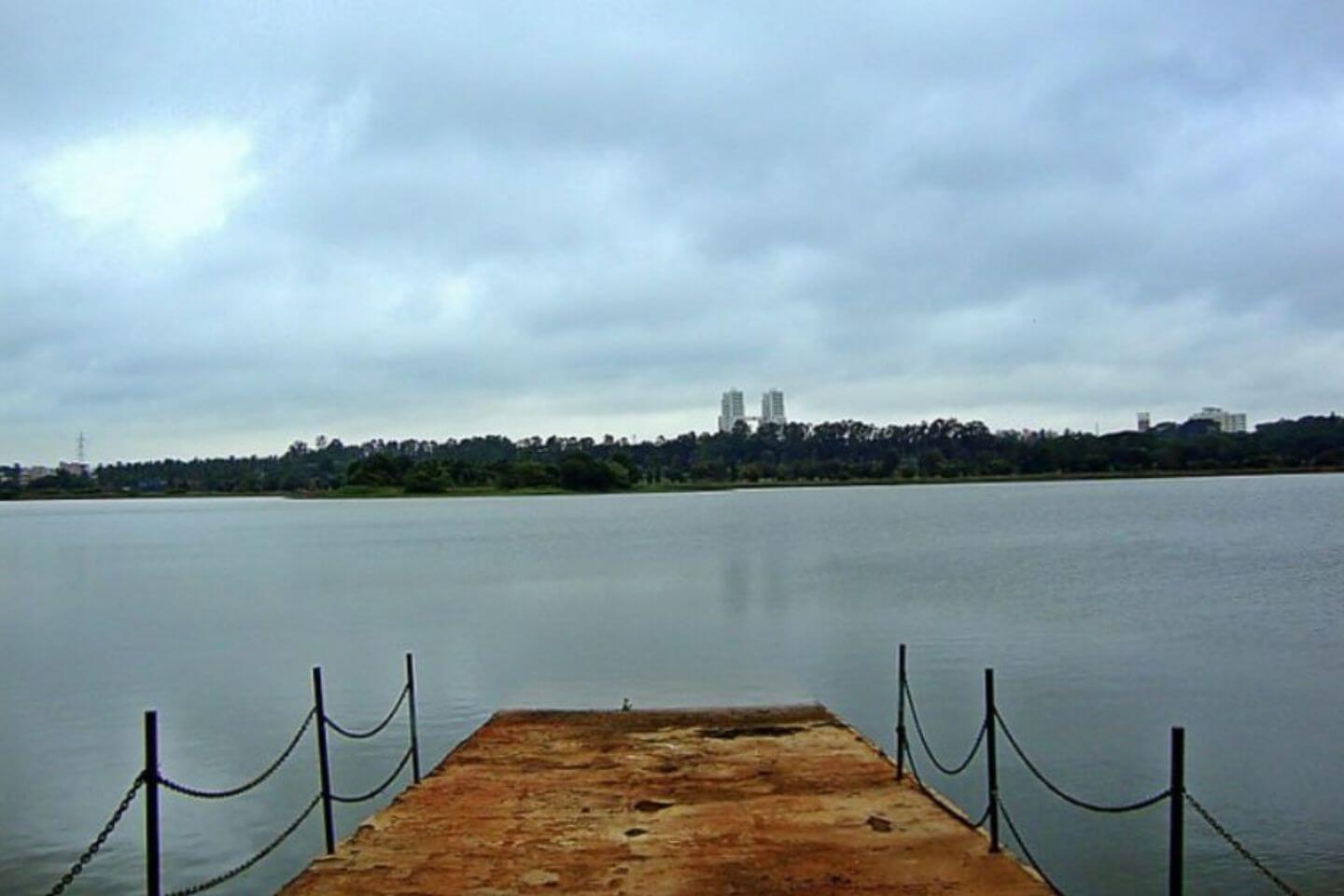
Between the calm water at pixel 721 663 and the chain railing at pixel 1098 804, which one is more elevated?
the chain railing at pixel 1098 804

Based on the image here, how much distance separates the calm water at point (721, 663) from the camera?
12.6 metres

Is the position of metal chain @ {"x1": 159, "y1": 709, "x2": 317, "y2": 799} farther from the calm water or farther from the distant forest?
the distant forest

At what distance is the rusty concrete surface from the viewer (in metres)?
7.82

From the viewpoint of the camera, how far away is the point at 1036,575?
39125mm

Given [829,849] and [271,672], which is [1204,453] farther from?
[829,849]

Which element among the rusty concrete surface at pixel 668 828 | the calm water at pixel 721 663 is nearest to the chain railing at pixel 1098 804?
the rusty concrete surface at pixel 668 828

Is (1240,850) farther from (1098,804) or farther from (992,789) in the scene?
(1098,804)

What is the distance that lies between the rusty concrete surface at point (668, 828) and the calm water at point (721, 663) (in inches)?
80.6

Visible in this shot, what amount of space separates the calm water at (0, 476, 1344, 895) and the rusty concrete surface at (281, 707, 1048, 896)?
2.05 meters

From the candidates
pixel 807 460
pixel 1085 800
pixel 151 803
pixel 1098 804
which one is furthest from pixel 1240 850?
pixel 807 460

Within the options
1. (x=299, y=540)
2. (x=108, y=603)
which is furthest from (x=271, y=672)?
(x=299, y=540)

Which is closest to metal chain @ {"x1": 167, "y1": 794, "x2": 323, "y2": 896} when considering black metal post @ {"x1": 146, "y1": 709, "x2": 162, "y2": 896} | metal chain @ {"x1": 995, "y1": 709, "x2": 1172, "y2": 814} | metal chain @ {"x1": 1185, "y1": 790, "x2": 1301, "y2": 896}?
black metal post @ {"x1": 146, "y1": 709, "x2": 162, "y2": 896}

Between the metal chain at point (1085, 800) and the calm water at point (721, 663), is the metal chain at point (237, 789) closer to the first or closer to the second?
the calm water at point (721, 663)

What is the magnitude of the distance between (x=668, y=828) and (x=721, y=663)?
14.7 m
